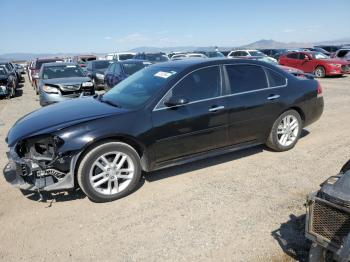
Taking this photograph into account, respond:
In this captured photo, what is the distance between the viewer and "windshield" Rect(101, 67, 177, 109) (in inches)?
179

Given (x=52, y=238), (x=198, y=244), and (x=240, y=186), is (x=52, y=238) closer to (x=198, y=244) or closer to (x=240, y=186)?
(x=198, y=244)

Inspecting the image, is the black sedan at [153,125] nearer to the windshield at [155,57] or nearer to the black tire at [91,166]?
the black tire at [91,166]

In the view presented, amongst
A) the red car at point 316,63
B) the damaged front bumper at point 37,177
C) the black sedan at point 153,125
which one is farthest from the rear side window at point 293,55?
the damaged front bumper at point 37,177

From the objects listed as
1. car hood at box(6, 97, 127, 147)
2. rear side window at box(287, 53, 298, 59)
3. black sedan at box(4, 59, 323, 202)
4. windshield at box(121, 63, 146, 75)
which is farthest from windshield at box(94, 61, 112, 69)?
car hood at box(6, 97, 127, 147)

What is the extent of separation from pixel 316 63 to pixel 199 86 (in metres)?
17.1

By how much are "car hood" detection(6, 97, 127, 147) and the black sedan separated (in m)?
0.01

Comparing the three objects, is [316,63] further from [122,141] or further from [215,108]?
[122,141]

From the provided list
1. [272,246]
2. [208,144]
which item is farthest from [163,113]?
[272,246]

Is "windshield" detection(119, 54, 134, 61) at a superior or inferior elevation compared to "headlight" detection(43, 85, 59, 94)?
superior

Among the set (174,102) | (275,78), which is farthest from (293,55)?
(174,102)

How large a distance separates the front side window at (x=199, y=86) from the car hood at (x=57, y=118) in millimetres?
812

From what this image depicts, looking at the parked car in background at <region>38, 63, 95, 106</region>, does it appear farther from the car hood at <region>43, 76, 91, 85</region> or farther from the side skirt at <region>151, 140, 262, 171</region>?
the side skirt at <region>151, 140, 262, 171</region>

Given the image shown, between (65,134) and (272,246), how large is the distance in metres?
2.56

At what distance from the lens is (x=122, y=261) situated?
3027mm
